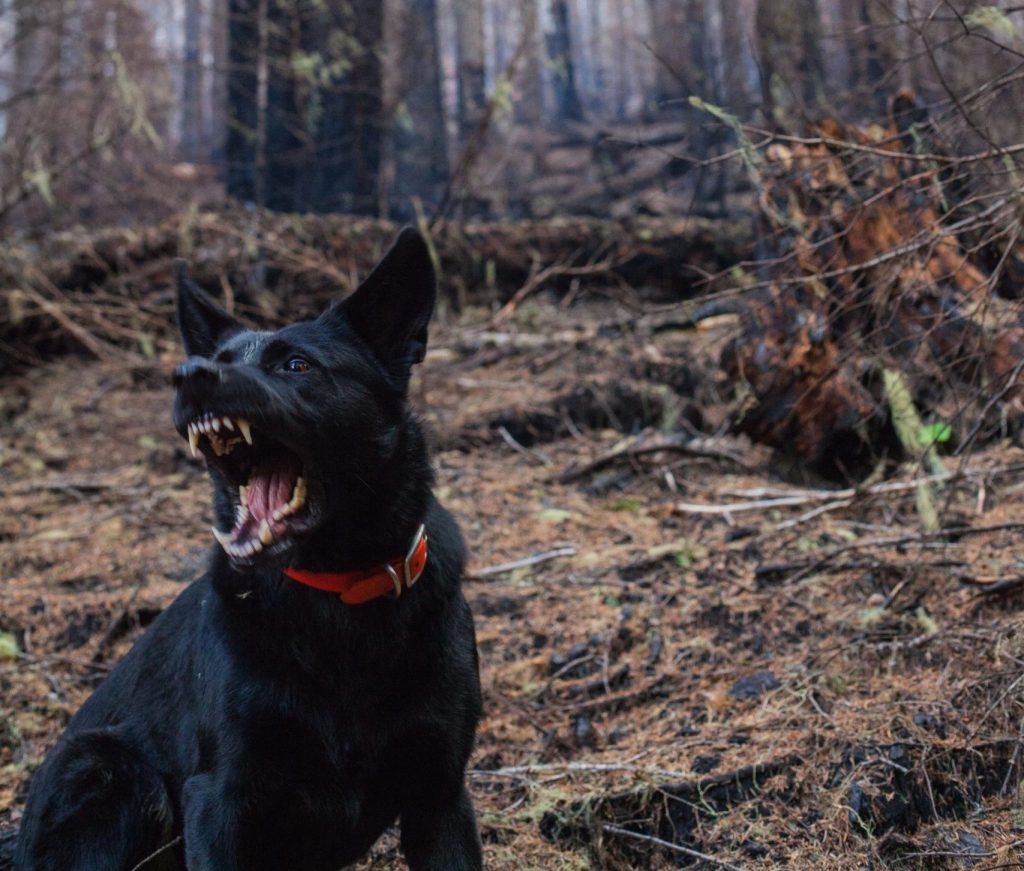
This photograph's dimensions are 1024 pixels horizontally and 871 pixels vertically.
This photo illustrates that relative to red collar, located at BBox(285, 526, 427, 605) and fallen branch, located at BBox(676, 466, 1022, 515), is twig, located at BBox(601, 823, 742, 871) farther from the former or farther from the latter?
fallen branch, located at BBox(676, 466, 1022, 515)

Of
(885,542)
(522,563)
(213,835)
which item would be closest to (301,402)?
(213,835)

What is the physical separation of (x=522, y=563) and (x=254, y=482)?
2.82 meters

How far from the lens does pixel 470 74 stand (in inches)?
942

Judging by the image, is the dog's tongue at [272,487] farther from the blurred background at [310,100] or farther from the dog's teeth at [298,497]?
the blurred background at [310,100]

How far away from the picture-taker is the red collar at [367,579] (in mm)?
2664

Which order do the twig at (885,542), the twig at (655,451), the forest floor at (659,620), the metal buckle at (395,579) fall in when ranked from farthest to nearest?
the twig at (655,451), the twig at (885,542), the forest floor at (659,620), the metal buckle at (395,579)

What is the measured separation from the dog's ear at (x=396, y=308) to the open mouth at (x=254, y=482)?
0.55m

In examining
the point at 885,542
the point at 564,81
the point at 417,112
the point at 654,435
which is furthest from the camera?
the point at 564,81

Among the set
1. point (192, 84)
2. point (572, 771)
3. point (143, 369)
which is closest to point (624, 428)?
point (572, 771)

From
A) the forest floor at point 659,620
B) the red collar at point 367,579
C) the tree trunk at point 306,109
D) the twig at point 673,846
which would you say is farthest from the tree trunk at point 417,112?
the twig at point 673,846

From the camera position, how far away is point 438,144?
1350 centimetres

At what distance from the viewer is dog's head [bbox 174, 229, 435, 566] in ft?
7.77

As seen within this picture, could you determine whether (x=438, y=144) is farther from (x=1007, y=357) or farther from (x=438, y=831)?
(x=438, y=831)

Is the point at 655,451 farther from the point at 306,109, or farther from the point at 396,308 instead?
the point at 306,109
